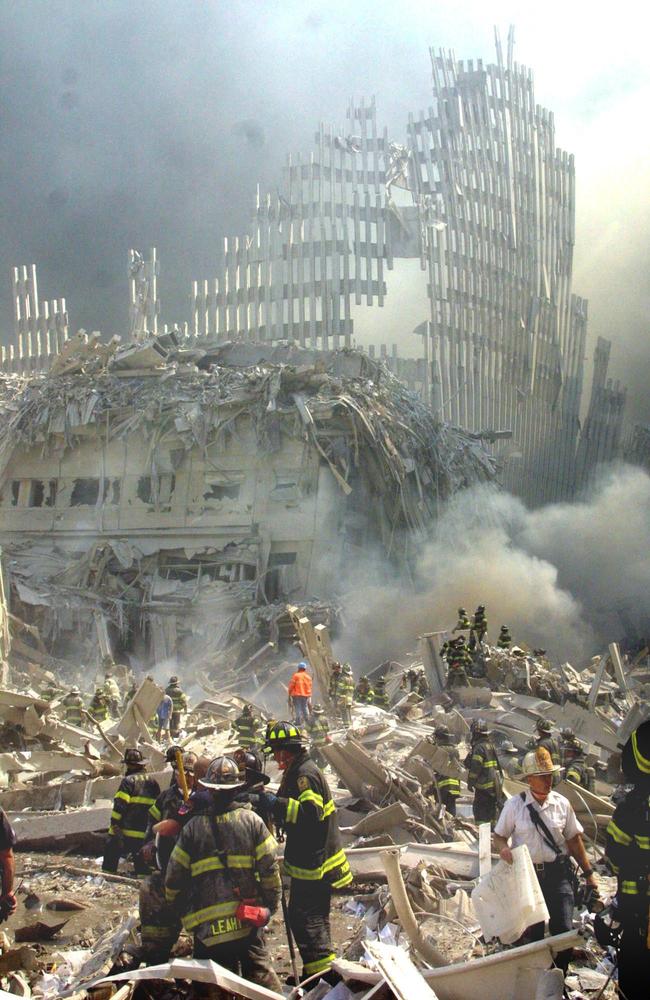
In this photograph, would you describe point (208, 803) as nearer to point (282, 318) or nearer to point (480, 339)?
point (282, 318)

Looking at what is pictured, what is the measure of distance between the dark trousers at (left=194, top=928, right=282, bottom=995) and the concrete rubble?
0.69 feet

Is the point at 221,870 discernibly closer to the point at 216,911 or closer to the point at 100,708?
the point at 216,911

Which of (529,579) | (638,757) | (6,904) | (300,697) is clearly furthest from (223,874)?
(529,579)

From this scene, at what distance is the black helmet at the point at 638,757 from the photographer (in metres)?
5.51

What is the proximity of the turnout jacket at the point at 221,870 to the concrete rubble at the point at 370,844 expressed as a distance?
0.29m

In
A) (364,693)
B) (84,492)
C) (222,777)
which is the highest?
(84,492)

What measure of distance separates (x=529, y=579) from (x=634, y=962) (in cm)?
2494

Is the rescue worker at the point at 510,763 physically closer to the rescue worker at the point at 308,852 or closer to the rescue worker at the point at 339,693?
the rescue worker at the point at 339,693

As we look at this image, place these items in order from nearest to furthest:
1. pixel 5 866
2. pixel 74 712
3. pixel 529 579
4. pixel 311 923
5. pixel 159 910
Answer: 1. pixel 159 910
2. pixel 311 923
3. pixel 5 866
4. pixel 74 712
5. pixel 529 579

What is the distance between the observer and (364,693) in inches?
772

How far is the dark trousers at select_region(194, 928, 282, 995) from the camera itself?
5520mm

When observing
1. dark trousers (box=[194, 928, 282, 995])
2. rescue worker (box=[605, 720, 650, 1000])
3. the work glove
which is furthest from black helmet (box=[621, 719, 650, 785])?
the work glove

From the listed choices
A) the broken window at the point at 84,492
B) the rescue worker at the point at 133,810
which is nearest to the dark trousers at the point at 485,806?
the rescue worker at the point at 133,810

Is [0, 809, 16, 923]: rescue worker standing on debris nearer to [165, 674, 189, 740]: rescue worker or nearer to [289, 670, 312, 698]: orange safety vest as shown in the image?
[165, 674, 189, 740]: rescue worker
